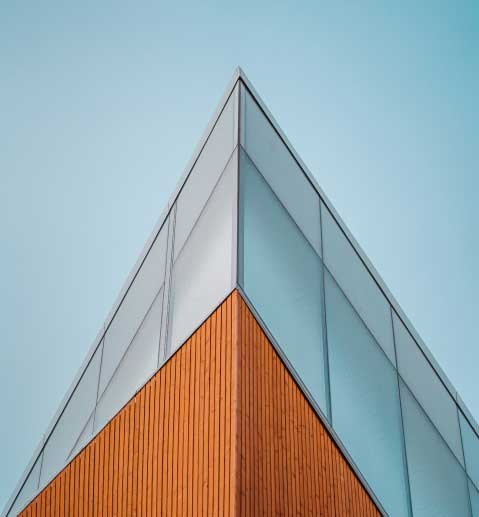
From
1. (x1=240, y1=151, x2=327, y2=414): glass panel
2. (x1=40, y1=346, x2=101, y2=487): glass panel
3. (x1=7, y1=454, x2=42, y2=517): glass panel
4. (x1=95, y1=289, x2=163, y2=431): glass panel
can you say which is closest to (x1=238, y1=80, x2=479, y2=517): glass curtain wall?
(x1=240, y1=151, x2=327, y2=414): glass panel

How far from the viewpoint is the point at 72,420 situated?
18047 millimetres

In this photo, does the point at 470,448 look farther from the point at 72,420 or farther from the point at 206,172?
the point at 206,172

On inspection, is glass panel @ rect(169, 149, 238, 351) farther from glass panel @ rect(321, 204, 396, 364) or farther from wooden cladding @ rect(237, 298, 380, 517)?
glass panel @ rect(321, 204, 396, 364)

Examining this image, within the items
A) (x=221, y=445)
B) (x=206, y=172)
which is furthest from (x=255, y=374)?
(x=206, y=172)

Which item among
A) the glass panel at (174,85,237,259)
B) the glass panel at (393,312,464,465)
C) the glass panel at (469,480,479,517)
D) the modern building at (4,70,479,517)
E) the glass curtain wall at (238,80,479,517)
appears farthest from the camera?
the glass panel at (469,480,479,517)

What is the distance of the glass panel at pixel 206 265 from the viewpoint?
1180 cm

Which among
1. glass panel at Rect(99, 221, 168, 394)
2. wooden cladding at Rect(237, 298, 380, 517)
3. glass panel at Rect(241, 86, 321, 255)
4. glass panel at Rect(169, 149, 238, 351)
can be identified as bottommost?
wooden cladding at Rect(237, 298, 380, 517)

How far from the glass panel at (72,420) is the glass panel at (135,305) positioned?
2.28 ft

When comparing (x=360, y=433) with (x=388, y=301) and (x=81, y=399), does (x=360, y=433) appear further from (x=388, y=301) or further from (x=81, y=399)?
(x=81, y=399)

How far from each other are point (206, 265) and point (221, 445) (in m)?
3.09

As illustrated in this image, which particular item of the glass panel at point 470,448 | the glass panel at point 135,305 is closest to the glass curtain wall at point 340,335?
the glass panel at point 470,448

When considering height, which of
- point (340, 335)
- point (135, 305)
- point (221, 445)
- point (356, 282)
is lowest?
point (221, 445)

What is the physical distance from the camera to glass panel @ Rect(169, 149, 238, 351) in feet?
38.7

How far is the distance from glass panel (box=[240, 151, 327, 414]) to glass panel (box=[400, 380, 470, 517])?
3051 millimetres
